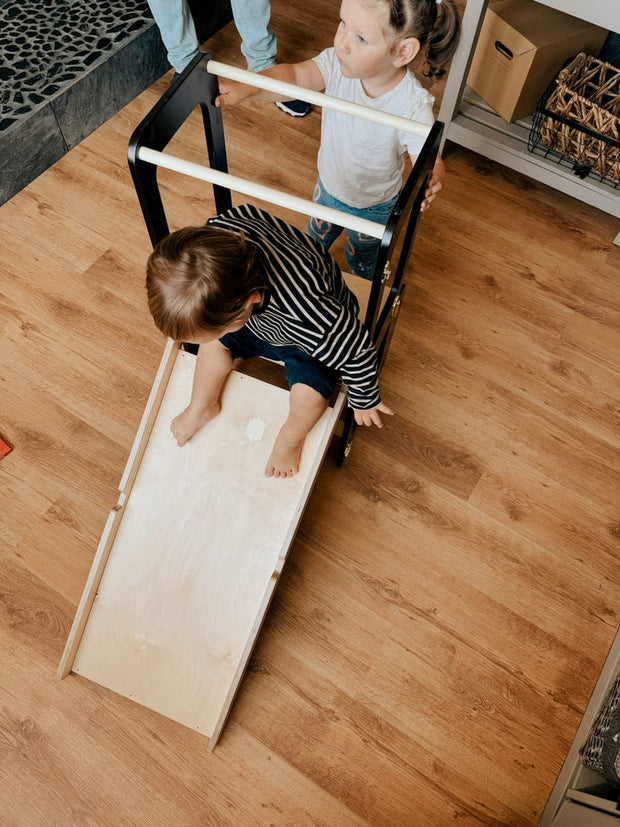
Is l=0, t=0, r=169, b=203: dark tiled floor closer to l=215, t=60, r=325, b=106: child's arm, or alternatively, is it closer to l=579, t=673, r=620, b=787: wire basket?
l=215, t=60, r=325, b=106: child's arm

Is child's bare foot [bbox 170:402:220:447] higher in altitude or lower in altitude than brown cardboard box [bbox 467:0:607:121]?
lower

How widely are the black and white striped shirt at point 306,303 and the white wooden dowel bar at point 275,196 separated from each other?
0.09 metres

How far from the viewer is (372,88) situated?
110cm

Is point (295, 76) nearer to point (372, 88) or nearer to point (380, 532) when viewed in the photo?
point (372, 88)

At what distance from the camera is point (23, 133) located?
1642 millimetres

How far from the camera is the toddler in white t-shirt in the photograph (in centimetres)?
96

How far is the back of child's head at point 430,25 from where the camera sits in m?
0.94

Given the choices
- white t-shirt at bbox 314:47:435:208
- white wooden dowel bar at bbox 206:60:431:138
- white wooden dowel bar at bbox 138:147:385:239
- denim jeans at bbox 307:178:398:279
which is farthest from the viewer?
denim jeans at bbox 307:178:398:279

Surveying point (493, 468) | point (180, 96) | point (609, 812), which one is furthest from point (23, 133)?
point (609, 812)

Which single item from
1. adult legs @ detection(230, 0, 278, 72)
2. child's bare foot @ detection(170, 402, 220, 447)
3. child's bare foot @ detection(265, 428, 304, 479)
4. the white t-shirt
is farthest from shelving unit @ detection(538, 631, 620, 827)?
adult legs @ detection(230, 0, 278, 72)

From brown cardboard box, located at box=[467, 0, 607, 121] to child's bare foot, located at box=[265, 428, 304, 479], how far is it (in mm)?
1036

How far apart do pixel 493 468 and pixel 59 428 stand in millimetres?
903

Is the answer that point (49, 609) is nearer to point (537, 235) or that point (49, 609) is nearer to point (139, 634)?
point (139, 634)

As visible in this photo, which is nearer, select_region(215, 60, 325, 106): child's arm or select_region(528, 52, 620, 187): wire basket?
select_region(215, 60, 325, 106): child's arm
